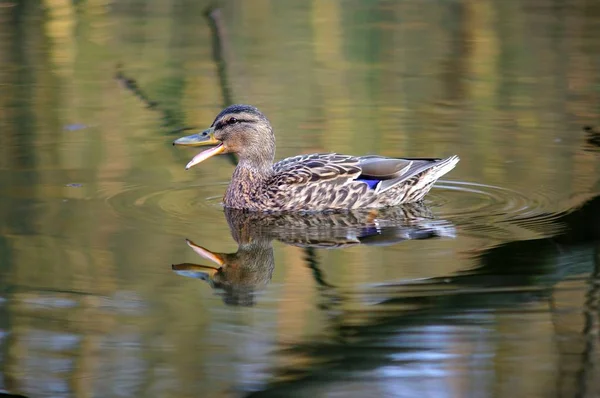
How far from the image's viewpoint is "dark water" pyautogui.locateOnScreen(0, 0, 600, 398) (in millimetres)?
5250

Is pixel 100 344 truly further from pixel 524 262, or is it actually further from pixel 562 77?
pixel 562 77

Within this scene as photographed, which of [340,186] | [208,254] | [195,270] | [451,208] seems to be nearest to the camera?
[195,270]

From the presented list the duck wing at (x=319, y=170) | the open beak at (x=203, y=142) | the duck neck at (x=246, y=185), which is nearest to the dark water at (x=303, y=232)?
the duck neck at (x=246, y=185)

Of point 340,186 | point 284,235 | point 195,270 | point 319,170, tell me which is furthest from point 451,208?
point 195,270

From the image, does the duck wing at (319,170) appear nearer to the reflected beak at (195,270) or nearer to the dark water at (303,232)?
the dark water at (303,232)

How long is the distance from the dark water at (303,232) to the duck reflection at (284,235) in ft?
0.10

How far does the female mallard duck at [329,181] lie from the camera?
8789mm

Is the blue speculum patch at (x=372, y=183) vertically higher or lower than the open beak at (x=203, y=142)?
lower

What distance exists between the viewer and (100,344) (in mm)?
5625

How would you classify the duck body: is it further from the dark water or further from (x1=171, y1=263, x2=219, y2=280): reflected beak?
(x1=171, y1=263, x2=219, y2=280): reflected beak

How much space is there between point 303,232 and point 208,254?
0.92m

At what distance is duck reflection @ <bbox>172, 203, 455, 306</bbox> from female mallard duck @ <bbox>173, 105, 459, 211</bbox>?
4.5 inches

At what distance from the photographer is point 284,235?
7984 mm

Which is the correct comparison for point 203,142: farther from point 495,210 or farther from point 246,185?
point 495,210
